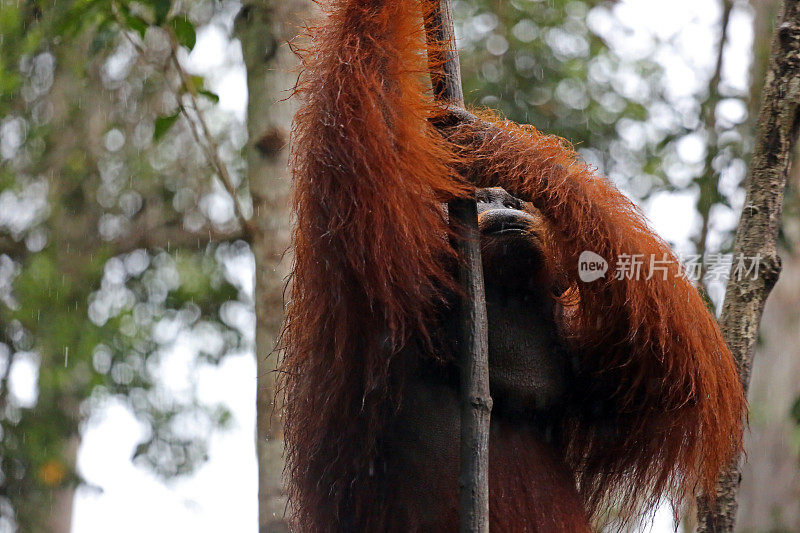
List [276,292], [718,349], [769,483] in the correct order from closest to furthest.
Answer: [718,349] → [276,292] → [769,483]

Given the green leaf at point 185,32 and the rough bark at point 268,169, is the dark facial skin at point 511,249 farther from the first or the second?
the green leaf at point 185,32

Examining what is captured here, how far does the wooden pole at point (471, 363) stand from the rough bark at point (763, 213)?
118 cm

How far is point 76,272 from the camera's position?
8484 millimetres

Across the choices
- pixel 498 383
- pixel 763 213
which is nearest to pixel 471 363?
pixel 498 383

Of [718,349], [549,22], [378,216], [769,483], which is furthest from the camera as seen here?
[769,483]

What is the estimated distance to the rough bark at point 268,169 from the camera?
161 inches

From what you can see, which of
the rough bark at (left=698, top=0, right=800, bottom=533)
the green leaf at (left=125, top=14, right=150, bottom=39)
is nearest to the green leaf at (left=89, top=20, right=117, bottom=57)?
the green leaf at (left=125, top=14, right=150, bottom=39)

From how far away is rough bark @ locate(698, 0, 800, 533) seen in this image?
120 inches

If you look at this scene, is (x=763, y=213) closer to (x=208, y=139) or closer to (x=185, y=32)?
(x=185, y=32)

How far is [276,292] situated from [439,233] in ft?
5.65

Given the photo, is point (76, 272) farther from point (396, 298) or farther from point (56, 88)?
point (396, 298)

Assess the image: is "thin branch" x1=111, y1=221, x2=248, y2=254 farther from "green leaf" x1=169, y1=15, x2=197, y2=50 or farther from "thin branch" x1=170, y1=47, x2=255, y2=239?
"green leaf" x1=169, y1=15, x2=197, y2=50

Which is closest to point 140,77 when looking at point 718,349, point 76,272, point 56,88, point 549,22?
point 56,88

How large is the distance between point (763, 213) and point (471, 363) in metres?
1.46
